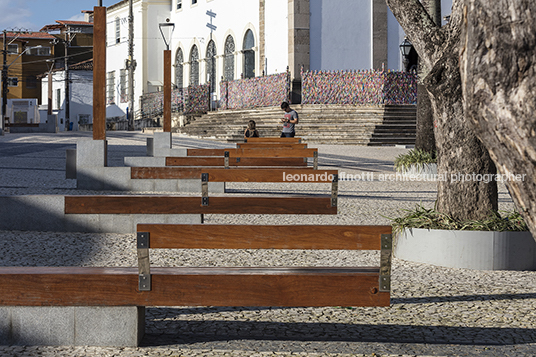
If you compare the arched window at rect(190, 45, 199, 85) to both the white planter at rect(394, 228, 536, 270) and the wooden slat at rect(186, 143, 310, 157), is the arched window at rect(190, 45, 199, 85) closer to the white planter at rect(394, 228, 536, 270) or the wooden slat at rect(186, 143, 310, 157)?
the wooden slat at rect(186, 143, 310, 157)

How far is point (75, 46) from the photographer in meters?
70.4

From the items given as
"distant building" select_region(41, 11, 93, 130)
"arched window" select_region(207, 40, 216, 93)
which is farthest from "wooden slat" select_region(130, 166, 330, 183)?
Answer: "distant building" select_region(41, 11, 93, 130)

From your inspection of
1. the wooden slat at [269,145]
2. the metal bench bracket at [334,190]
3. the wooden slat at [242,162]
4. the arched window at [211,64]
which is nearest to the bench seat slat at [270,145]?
the wooden slat at [269,145]

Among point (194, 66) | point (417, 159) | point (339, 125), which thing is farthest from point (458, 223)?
point (194, 66)

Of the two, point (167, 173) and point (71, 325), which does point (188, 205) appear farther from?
point (167, 173)

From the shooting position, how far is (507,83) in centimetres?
233

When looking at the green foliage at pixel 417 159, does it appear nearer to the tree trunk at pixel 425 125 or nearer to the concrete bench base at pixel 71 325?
the tree trunk at pixel 425 125

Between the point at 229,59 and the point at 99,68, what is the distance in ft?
99.7

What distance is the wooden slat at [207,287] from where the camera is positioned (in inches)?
145

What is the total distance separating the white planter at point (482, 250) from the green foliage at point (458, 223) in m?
0.13

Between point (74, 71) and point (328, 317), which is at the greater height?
point (74, 71)

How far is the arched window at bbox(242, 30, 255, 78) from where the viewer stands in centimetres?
3797

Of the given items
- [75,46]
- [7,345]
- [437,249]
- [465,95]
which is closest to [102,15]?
[437,249]

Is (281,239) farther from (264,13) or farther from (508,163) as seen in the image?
(264,13)
